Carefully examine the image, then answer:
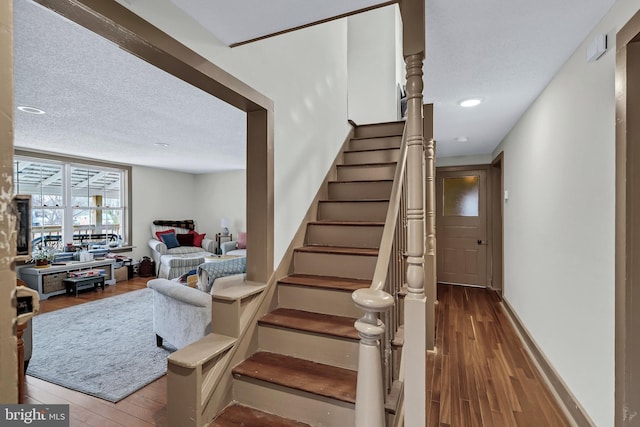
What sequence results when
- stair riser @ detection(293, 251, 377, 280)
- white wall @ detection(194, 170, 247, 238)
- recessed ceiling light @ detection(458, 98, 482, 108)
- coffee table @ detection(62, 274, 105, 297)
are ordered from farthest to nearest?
white wall @ detection(194, 170, 247, 238)
coffee table @ detection(62, 274, 105, 297)
recessed ceiling light @ detection(458, 98, 482, 108)
stair riser @ detection(293, 251, 377, 280)

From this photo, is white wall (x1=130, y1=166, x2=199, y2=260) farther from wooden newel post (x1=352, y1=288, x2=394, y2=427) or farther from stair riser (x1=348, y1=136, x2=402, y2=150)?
wooden newel post (x1=352, y1=288, x2=394, y2=427)

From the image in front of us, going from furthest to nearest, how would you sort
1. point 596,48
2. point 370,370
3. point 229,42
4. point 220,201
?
point 220,201, point 229,42, point 596,48, point 370,370

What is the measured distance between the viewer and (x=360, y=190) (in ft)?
9.81

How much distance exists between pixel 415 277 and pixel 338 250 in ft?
3.63

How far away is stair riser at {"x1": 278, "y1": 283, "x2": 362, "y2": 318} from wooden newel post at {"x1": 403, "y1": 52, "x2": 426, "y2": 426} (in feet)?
2.15

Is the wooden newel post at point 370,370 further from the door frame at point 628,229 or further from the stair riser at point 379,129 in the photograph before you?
the stair riser at point 379,129

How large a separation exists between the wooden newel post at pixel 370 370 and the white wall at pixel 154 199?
6.79m

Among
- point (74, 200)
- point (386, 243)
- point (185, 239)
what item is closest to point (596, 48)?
point (386, 243)

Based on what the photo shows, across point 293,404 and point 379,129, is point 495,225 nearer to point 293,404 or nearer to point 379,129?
point 379,129

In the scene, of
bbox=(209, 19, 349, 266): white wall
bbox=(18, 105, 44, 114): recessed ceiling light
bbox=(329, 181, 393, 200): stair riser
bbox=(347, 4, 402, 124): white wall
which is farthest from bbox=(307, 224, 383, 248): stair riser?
bbox=(18, 105, 44, 114): recessed ceiling light

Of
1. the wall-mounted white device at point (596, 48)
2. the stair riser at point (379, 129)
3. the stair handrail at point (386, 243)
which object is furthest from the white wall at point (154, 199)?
the wall-mounted white device at point (596, 48)

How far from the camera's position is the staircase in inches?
62.9

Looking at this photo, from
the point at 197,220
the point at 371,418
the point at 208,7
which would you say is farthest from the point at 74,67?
the point at 197,220

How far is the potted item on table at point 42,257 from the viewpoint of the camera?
15.1 feet
